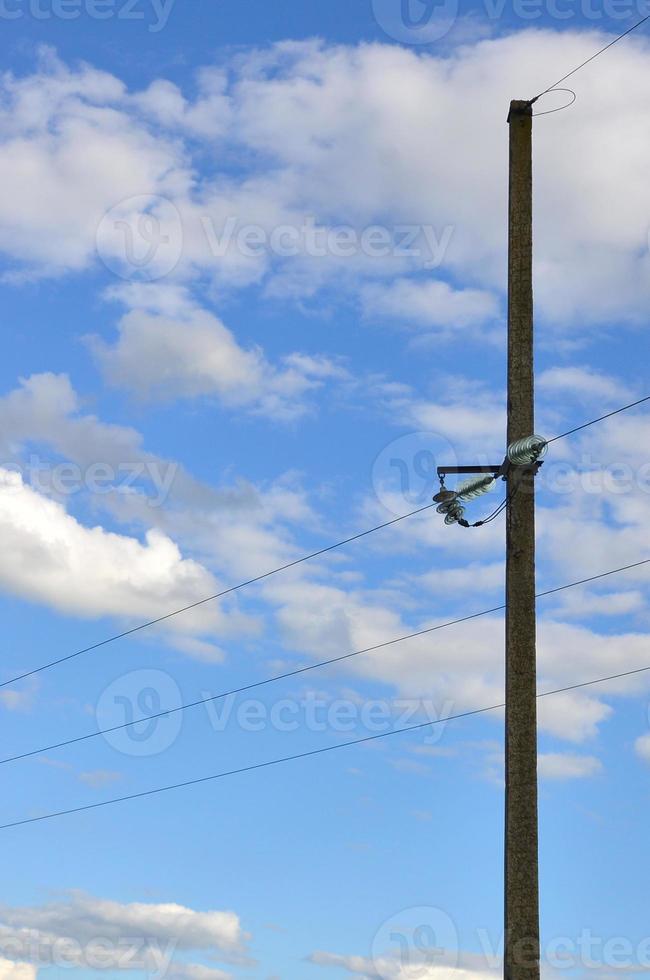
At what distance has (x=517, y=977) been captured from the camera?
33.3 feet

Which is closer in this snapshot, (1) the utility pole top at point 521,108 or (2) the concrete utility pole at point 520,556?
(2) the concrete utility pole at point 520,556

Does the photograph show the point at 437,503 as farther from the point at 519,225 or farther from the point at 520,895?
the point at 520,895

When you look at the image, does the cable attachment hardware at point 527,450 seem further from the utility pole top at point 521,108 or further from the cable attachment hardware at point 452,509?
the utility pole top at point 521,108

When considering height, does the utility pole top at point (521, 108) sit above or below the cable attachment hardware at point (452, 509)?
above

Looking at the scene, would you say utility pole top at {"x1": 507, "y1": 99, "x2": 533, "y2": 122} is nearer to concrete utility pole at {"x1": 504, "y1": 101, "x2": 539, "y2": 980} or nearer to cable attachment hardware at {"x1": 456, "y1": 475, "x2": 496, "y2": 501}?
concrete utility pole at {"x1": 504, "y1": 101, "x2": 539, "y2": 980}

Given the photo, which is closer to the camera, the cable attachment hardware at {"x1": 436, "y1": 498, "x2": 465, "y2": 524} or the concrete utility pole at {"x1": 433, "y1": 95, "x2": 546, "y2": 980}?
the concrete utility pole at {"x1": 433, "y1": 95, "x2": 546, "y2": 980}

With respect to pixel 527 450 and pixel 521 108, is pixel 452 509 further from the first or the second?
pixel 521 108

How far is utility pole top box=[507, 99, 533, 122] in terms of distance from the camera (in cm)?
1265

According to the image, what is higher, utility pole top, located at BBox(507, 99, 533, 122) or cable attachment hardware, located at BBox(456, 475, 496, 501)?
utility pole top, located at BBox(507, 99, 533, 122)

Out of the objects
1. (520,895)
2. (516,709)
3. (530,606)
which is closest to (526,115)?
(530,606)

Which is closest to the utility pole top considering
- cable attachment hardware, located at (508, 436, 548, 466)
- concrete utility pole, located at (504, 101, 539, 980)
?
concrete utility pole, located at (504, 101, 539, 980)

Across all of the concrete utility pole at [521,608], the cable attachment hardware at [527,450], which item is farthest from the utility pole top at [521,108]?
the cable attachment hardware at [527,450]

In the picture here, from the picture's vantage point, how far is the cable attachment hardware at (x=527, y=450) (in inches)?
A: 451

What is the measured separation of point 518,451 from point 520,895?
3686 mm
